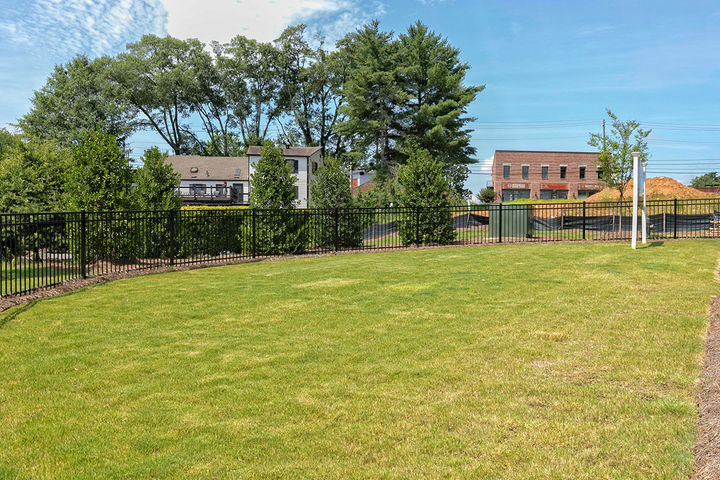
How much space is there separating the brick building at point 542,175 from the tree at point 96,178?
5558 centimetres

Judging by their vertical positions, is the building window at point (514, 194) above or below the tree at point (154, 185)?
above

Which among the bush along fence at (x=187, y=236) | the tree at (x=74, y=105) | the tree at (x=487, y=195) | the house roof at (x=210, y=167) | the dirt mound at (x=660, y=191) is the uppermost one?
the tree at (x=74, y=105)

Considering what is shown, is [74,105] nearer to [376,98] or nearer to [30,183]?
[376,98]

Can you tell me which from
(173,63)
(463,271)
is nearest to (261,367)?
(463,271)

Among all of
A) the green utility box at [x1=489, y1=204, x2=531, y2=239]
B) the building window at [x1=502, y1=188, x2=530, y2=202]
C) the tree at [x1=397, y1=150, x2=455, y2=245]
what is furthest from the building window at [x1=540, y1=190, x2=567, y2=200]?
the tree at [x1=397, y1=150, x2=455, y2=245]

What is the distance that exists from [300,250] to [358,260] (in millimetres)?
2945

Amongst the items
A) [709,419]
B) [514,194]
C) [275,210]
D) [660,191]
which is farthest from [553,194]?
[709,419]

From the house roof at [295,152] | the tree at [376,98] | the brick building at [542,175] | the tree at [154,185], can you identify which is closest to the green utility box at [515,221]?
the tree at [154,185]

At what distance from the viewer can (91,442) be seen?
133 inches

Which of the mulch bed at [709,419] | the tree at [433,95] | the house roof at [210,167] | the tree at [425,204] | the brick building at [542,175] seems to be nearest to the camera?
the mulch bed at [709,419]

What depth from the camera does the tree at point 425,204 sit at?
59.3 feet

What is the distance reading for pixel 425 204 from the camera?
18.2 metres

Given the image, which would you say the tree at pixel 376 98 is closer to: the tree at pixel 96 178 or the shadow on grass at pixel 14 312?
the tree at pixel 96 178

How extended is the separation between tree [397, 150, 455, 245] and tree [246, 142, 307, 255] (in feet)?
14.0
